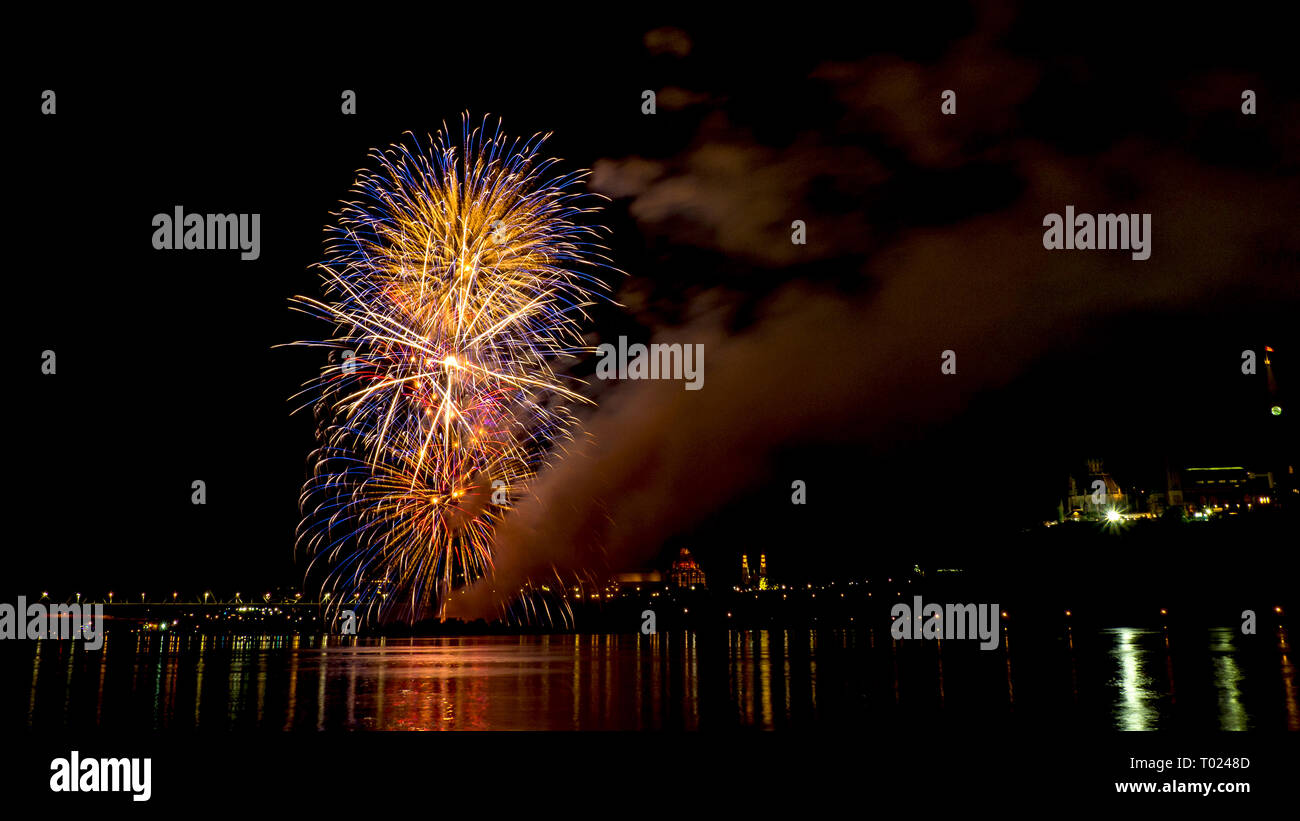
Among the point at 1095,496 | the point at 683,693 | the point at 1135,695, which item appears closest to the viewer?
the point at 1135,695

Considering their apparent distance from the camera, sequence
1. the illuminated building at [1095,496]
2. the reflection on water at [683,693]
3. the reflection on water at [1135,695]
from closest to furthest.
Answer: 1. the reflection on water at [1135,695]
2. the reflection on water at [683,693]
3. the illuminated building at [1095,496]

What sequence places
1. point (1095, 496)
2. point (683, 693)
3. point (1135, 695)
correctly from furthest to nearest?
1. point (1095, 496)
2. point (683, 693)
3. point (1135, 695)

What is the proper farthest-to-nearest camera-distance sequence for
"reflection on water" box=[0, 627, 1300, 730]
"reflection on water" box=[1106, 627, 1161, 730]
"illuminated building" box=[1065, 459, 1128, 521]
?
1. "illuminated building" box=[1065, 459, 1128, 521]
2. "reflection on water" box=[0, 627, 1300, 730]
3. "reflection on water" box=[1106, 627, 1161, 730]

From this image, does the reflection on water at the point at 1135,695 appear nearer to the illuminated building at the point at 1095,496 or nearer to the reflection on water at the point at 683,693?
the reflection on water at the point at 683,693

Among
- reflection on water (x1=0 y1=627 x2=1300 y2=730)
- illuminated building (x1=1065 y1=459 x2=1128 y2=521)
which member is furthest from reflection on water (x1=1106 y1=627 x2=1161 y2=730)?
illuminated building (x1=1065 y1=459 x2=1128 y2=521)

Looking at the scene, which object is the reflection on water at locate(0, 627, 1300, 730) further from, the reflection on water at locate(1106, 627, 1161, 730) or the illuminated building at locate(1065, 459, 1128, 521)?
the illuminated building at locate(1065, 459, 1128, 521)

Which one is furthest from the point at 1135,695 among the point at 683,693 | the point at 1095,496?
the point at 1095,496

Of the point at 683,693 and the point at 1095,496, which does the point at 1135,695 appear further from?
the point at 1095,496

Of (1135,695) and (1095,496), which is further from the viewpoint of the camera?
(1095,496)

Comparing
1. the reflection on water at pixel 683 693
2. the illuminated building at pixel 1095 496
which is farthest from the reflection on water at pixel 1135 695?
the illuminated building at pixel 1095 496

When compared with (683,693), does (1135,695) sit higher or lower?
higher
